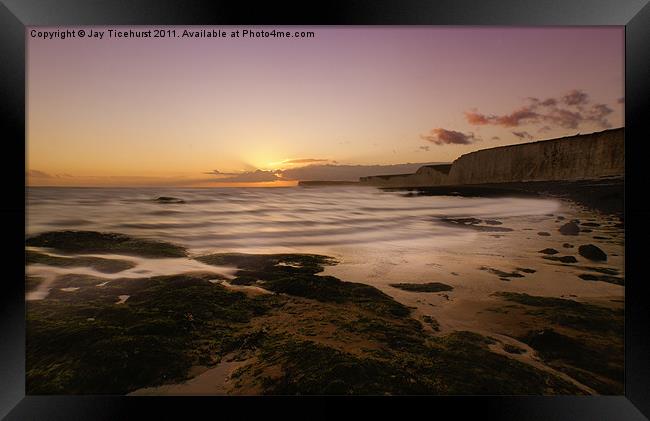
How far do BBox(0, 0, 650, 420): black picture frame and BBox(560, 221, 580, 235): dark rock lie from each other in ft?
0.99

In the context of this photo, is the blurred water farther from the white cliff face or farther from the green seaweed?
the green seaweed

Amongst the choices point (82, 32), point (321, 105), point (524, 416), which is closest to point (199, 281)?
point (321, 105)

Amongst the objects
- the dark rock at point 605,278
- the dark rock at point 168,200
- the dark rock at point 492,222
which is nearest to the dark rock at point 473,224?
the dark rock at point 492,222

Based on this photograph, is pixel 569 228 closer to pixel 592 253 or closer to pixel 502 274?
pixel 592 253

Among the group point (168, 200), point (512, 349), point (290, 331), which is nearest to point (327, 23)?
point (168, 200)

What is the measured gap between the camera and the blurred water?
2320 mm

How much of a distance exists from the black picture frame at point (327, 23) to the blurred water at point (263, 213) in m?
0.35

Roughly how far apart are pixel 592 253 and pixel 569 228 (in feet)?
0.80

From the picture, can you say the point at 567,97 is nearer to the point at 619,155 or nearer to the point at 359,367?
the point at 619,155

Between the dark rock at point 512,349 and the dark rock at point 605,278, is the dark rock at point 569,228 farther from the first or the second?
the dark rock at point 512,349

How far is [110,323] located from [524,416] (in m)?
3.34

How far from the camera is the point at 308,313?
2.41 metres

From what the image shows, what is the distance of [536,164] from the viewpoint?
2.40 m

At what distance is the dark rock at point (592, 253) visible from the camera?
2178mm
